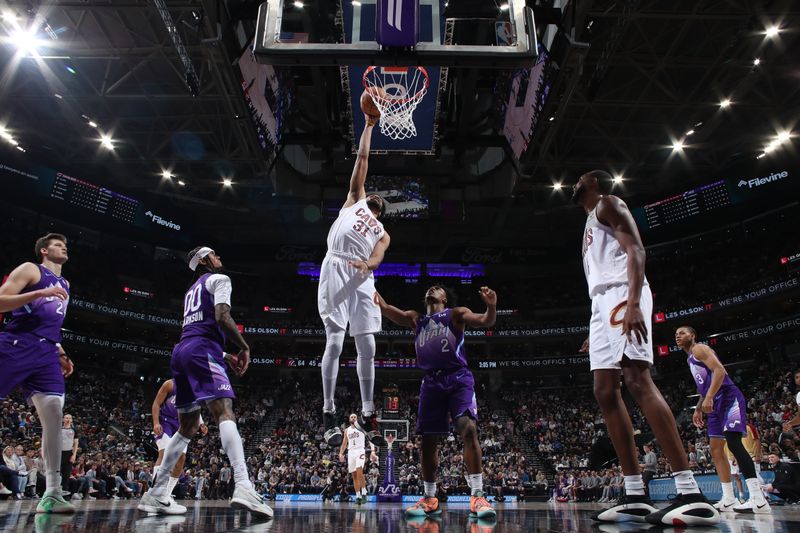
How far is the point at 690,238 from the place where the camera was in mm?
30969

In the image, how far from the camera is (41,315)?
4.75 m

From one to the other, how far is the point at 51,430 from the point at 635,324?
15.5 ft

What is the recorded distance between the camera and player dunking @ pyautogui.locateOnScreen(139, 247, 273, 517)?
4.37 metres

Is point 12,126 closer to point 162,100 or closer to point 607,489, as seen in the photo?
point 162,100

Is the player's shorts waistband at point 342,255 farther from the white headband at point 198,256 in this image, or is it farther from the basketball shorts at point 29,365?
the basketball shorts at point 29,365

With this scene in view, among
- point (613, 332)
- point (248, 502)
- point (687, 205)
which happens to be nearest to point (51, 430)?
point (248, 502)

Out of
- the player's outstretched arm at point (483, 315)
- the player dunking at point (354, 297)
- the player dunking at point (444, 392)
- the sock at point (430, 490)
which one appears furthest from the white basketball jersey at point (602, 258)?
the sock at point (430, 490)

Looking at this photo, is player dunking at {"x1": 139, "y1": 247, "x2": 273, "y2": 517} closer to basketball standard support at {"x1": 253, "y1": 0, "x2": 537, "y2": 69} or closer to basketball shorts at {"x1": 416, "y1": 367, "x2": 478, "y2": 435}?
basketball shorts at {"x1": 416, "y1": 367, "x2": 478, "y2": 435}

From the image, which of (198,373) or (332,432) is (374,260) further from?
(198,373)

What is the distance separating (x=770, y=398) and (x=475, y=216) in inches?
581

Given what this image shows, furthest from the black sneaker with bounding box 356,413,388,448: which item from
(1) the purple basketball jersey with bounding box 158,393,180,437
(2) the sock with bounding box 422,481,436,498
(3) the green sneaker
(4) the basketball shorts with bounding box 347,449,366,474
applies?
(4) the basketball shorts with bounding box 347,449,366,474

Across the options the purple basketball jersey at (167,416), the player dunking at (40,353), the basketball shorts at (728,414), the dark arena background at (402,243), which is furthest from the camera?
the purple basketball jersey at (167,416)

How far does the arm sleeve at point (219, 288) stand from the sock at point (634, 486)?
3354 millimetres

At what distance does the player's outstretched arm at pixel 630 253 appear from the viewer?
3582mm
